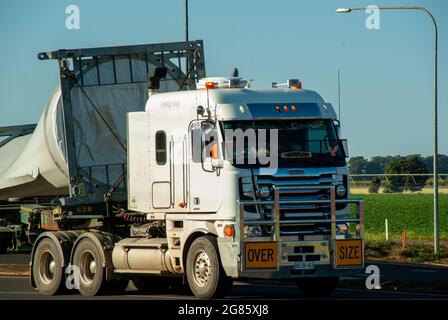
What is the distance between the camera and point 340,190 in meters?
21.2

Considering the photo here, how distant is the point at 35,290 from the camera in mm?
24734

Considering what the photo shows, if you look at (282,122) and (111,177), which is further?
(111,177)

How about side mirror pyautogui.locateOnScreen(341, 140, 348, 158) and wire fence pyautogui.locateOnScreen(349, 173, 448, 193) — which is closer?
side mirror pyautogui.locateOnScreen(341, 140, 348, 158)

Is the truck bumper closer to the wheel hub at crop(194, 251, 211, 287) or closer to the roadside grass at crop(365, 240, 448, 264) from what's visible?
the wheel hub at crop(194, 251, 211, 287)

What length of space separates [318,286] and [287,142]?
8.77 feet

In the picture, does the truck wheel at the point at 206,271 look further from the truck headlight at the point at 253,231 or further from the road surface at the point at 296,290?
the road surface at the point at 296,290

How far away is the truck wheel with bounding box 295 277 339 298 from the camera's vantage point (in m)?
22.2

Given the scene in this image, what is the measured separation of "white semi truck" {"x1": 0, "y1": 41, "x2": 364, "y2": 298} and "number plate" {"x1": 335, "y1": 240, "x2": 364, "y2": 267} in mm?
16

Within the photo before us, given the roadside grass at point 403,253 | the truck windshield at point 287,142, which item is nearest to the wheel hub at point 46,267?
the truck windshield at point 287,142

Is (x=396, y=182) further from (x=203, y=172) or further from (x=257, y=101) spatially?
(x=203, y=172)

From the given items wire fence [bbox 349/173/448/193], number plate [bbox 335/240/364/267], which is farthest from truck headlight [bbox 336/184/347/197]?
wire fence [bbox 349/173/448/193]
